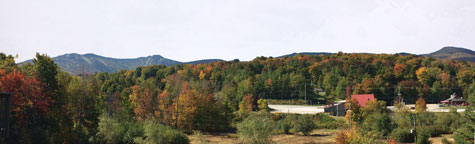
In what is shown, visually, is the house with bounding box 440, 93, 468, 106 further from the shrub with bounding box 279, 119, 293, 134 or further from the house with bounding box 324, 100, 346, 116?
the shrub with bounding box 279, 119, 293, 134

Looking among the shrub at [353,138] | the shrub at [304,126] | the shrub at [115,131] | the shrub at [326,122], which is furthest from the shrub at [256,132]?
the shrub at [326,122]

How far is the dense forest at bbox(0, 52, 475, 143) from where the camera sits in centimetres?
3331

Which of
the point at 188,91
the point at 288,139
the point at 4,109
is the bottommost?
the point at 288,139

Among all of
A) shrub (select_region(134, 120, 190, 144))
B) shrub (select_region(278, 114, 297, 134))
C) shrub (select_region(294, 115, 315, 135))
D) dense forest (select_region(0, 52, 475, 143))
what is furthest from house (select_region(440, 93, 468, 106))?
shrub (select_region(134, 120, 190, 144))

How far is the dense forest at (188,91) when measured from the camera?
33.3m

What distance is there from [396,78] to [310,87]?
2267cm

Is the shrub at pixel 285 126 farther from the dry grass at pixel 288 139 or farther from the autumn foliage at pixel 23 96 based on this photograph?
the autumn foliage at pixel 23 96

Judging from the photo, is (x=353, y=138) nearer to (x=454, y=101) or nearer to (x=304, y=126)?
(x=304, y=126)

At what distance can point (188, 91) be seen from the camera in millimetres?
56500

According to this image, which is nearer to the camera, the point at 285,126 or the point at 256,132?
the point at 256,132

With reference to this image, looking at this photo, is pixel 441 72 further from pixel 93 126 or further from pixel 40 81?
pixel 40 81

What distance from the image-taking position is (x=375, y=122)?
147 ft

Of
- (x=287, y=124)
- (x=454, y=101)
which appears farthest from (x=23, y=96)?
(x=454, y=101)

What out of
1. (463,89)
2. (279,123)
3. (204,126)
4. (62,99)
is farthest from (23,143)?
(463,89)
